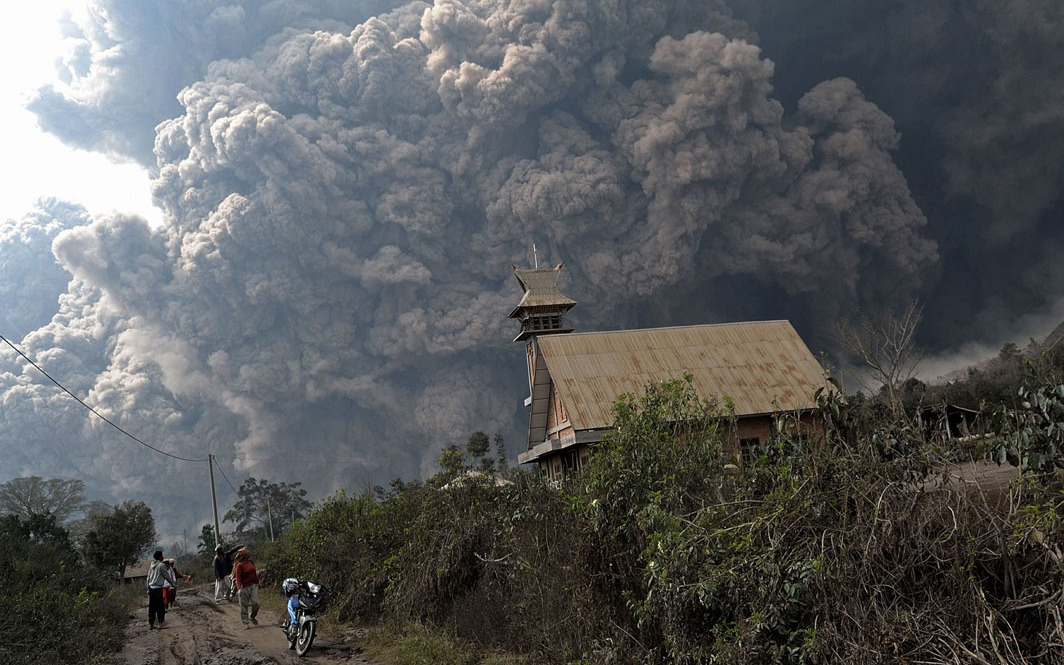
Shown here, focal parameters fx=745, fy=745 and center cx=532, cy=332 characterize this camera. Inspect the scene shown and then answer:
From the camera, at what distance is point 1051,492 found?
481 centimetres

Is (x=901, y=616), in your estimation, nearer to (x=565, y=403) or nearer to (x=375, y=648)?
(x=375, y=648)

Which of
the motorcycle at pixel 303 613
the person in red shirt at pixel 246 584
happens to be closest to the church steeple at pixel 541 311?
the person in red shirt at pixel 246 584

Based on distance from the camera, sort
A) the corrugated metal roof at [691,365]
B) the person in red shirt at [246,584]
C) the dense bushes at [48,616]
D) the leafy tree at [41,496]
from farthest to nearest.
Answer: the leafy tree at [41,496] < the corrugated metal roof at [691,365] < the person in red shirt at [246,584] < the dense bushes at [48,616]

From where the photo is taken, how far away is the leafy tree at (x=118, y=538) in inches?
1709

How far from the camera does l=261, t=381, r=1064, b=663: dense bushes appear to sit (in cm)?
470

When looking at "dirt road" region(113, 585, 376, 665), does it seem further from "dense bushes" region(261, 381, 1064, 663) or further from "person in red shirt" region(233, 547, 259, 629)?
"dense bushes" region(261, 381, 1064, 663)

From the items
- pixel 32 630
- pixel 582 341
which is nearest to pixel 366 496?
pixel 32 630

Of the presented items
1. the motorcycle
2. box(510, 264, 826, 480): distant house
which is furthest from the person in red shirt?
box(510, 264, 826, 480): distant house

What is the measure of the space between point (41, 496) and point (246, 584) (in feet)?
249

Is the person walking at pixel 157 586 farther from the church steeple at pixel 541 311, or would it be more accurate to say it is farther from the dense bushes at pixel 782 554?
the church steeple at pixel 541 311

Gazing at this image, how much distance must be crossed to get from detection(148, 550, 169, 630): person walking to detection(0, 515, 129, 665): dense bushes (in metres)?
0.78

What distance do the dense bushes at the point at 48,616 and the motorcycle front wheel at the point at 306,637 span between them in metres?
3.93

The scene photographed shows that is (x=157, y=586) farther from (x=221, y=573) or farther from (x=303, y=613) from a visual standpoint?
(x=303, y=613)

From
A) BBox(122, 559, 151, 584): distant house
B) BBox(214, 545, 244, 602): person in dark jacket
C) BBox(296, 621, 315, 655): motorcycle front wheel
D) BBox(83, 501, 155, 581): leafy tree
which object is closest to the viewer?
BBox(296, 621, 315, 655): motorcycle front wheel
